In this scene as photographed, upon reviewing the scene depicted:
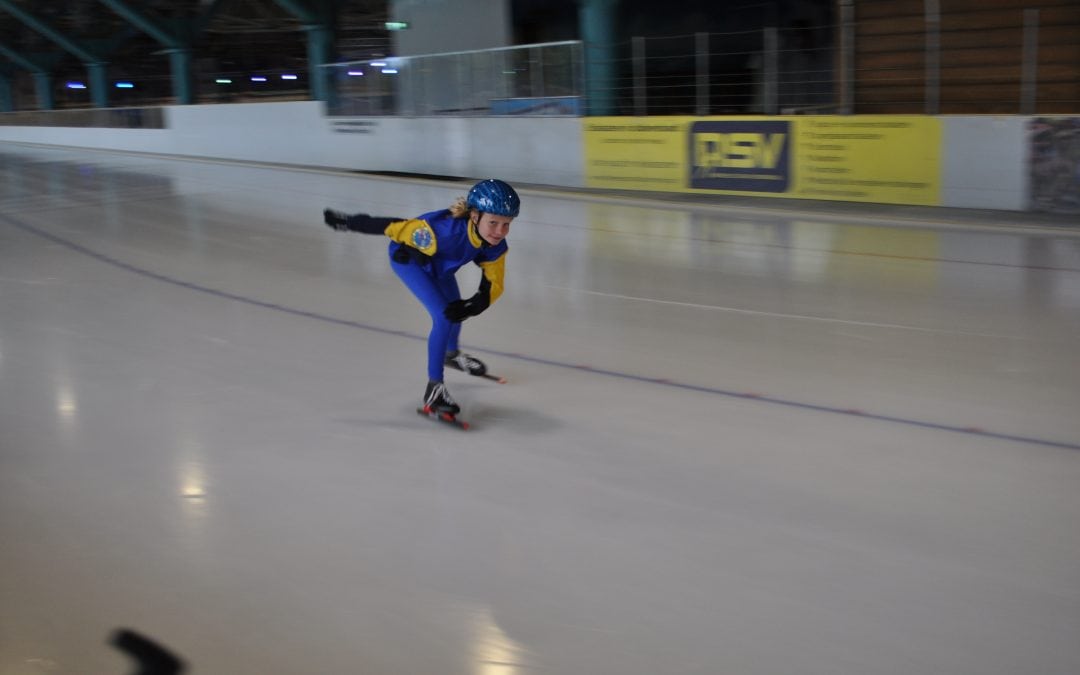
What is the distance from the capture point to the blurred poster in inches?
376

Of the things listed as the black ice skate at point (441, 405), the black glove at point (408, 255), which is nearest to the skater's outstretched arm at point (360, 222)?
the black glove at point (408, 255)

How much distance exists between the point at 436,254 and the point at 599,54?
10.6 metres

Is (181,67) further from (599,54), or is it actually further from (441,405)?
(441,405)

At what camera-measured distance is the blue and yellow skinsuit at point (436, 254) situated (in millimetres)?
4344

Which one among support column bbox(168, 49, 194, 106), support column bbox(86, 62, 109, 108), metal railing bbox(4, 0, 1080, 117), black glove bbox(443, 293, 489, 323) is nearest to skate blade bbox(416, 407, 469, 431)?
black glove bbox(443, 293, 489, 323)

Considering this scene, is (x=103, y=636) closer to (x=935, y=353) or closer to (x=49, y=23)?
(x=935, y=353)

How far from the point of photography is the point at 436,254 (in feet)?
14.6

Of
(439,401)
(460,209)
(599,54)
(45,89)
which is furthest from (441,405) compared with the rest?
(45,89)

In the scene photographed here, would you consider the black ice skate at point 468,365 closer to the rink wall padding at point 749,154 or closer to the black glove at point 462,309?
the black glove at point 462,309

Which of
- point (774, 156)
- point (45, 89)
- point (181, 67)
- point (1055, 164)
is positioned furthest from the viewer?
point (45, 89)

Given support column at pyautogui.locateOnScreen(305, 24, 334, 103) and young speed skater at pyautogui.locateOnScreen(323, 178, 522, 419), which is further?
support column at pyautogui.locateOnScreen(305, 24, 334, 103)

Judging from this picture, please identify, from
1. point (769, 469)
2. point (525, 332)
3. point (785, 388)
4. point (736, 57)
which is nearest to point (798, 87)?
point (736, 57)

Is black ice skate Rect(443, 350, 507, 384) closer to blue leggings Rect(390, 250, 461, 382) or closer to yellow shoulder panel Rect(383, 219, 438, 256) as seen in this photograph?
blue leggings Rect(390, 250, 461, 382)

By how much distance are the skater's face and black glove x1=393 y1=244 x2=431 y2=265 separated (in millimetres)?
332
